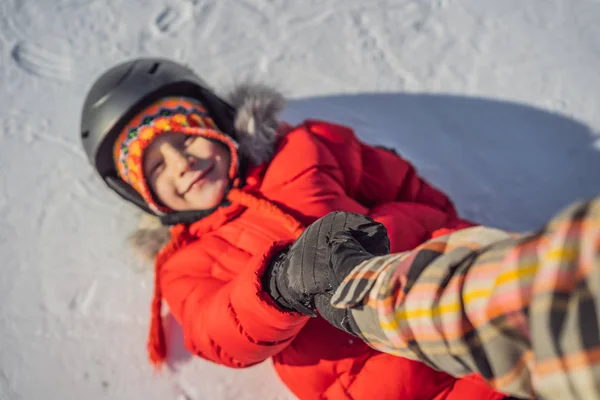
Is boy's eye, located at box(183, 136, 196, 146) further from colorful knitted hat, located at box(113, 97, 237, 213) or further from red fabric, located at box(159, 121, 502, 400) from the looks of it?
red fabric, located at box(159, 121, 502, 400)

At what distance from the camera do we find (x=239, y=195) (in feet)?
4.14

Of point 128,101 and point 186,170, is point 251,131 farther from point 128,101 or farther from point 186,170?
point 128,101

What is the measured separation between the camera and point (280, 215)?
1.17 m

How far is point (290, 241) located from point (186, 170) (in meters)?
0.47

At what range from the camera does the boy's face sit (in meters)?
1.25

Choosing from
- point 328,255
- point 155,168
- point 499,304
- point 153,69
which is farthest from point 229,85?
point 499,304

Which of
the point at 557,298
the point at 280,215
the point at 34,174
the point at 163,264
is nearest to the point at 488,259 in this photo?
the point at 557,298

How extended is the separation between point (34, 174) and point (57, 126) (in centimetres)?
20

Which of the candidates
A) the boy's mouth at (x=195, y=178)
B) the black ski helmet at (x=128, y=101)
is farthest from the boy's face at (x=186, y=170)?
the black ski helmet at (x=128, y=101)

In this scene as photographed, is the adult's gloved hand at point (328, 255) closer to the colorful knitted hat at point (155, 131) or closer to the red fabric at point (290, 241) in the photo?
the red fabric at point (290, 241)

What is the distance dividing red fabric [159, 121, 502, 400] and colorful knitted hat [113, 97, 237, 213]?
0.14 meters

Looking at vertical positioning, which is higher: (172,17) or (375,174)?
(172,17)

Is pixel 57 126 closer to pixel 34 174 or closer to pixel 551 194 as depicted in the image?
pixel 34 174

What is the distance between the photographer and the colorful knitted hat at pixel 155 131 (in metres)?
1.30
